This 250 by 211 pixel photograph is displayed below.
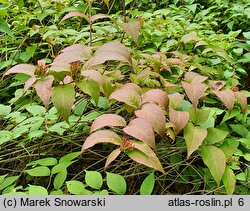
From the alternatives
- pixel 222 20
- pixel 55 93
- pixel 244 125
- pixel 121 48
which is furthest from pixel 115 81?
pixel 222 20

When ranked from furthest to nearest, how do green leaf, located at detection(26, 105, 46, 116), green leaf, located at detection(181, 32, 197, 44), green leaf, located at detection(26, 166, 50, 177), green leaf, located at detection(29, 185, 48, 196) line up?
green leaf, located at detection(181, 32, 197, 44)
green leaf, located at detection(26, 105, 46, 116)
green leaf, located at detection(26, 166, 50, 177)
green leaf, located at detection(29, 185, 48, 196)

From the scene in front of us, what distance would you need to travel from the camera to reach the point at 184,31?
1541 millimetres

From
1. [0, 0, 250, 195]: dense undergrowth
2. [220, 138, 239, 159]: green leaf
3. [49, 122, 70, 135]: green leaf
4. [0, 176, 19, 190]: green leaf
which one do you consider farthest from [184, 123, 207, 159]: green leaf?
[0, 176, 19, 190]: green leaf

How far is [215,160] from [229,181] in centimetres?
7

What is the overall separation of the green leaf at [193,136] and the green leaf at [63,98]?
0.30 meters

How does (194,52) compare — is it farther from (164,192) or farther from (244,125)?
(164,192)

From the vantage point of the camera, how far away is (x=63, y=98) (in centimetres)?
91

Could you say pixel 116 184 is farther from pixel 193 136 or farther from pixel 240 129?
pixel 240 129

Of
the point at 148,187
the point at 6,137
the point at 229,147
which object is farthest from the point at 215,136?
the point at 6,137

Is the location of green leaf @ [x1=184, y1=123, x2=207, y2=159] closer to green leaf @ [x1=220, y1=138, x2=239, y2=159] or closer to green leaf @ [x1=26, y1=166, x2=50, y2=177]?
green leaf @ [x1=220, y1=138, x2=239, y2=159]

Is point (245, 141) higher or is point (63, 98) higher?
point (63, 98)

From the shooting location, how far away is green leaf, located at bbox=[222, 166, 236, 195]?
3.27 feet

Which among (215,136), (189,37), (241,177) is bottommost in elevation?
(241,177)

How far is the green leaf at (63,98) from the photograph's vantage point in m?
0.90
